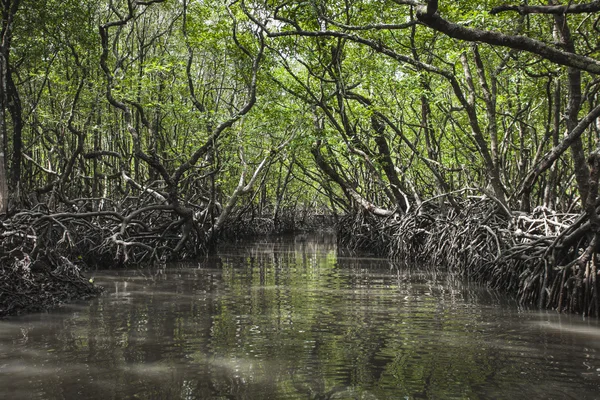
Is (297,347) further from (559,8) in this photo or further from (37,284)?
(37,284)

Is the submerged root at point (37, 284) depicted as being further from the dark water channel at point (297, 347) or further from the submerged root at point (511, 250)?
the submerged root at point (511, 250)

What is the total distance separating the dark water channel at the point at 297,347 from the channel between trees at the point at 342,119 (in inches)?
35.9

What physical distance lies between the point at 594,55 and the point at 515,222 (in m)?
2.62

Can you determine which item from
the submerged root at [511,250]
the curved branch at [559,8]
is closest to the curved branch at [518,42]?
the curved branch at [559,8]

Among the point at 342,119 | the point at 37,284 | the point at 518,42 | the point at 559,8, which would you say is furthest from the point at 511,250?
the point at 342,119

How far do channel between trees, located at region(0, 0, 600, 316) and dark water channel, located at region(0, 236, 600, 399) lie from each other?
0.91m

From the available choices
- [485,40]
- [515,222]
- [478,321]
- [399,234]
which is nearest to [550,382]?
[478,321]

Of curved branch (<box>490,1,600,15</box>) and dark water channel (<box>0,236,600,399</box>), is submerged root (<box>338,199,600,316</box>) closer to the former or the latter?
dark water channel (<box>0,236,600,399</box>)

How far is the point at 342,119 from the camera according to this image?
13.2 metres

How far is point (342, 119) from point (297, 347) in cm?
926

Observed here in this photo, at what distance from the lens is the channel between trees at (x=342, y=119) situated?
Answer: 622cm

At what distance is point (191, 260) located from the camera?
12148 millimetres

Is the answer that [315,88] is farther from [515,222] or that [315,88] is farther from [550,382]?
[550,382]

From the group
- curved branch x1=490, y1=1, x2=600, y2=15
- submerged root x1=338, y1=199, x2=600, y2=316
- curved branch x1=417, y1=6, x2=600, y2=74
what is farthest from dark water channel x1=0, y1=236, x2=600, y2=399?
curved branch x1=490, y1=1, x2=600, y2=15
